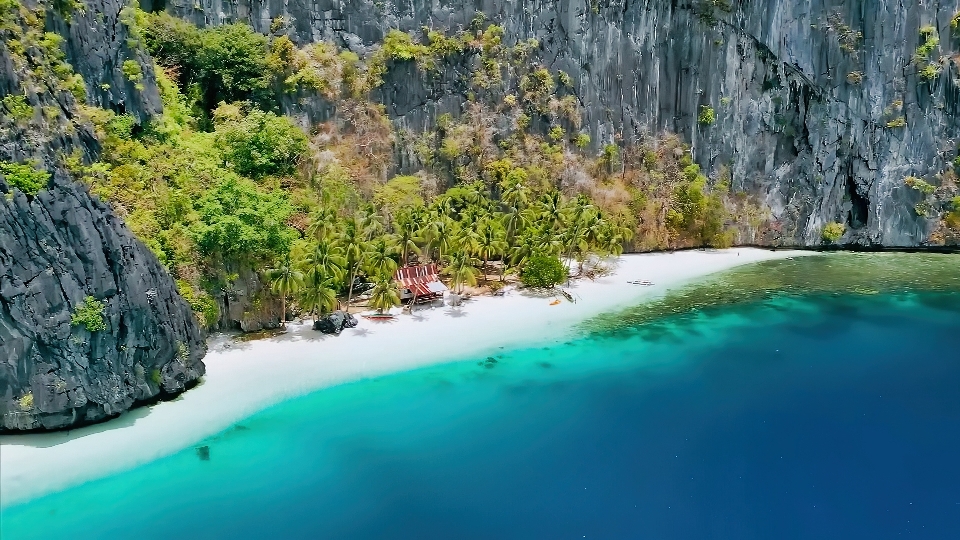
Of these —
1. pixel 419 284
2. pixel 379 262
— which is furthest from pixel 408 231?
pixel 379 262

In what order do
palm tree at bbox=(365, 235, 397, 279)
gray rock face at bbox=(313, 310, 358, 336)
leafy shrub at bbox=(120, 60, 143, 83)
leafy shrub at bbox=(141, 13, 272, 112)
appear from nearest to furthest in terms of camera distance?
gray rock face at bbox=(313, 310, 358, 336) → leafy shrub at bbox=(120, 60, 143, 83) → palm tree at bbox=(365, 235, 397, 279) → leafy shrub at bbox=(141, 13, 272, 112)

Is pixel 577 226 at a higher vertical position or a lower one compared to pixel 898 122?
lower

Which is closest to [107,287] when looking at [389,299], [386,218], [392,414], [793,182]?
[392,414]

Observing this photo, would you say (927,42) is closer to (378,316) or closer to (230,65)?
(378,316)

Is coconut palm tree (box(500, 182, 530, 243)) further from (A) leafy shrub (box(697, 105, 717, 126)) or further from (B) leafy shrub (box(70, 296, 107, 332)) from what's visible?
(B) leafy shrub (box(70, 296, 107, 332))

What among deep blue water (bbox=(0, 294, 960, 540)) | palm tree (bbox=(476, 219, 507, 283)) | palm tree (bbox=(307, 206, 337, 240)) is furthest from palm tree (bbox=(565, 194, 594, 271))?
palm tree (bbox=(307, 206, 337, 240))

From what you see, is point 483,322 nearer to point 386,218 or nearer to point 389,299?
point 389,299

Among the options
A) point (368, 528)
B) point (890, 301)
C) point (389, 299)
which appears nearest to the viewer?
point (368, 528)
